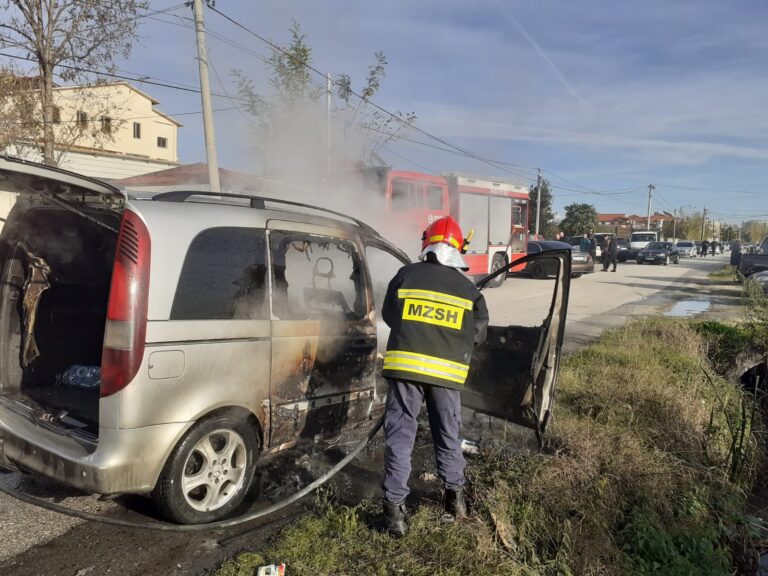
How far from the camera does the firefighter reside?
2.94 meters

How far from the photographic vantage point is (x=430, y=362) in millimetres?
2934

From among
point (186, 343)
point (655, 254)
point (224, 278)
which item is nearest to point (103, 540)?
point (186, 343)

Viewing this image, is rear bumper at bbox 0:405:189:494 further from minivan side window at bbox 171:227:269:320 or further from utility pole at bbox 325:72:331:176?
utility pole at bbox 325:72:331:176

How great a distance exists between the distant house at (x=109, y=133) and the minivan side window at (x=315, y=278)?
28.3 feet

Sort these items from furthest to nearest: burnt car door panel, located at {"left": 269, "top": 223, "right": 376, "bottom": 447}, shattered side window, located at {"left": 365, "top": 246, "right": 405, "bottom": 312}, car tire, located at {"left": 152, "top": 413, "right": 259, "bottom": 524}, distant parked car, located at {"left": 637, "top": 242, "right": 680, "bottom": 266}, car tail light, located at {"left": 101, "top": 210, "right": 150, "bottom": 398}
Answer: distant parked car, located at {"left": 637, "top": 242, "right": 680, "bottom": 266}
shattered side window, located at {"left": 365, "top": 246, "right": 405, "bottom": 312}
burnt car door panel, located at {"left": 269, "top": 223, "right": 376, "bottom": 447}
car tire, located at {"left": 152, "top": 413, "right": 259, "bottom": 524}
car tail light, located at {"left": 101, "top": 210, "right": 150, "bottom": 398}

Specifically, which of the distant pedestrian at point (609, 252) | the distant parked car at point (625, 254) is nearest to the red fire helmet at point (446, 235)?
the distant pedestrian at point (609, 252)

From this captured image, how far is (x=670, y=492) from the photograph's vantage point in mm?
3320

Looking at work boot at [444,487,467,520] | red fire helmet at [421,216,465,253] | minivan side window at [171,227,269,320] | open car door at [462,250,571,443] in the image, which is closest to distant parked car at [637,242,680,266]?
open car door at [462,250,571,443]

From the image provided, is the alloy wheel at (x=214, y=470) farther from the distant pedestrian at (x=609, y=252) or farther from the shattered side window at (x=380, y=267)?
the distant pedestrian at (x=609, y=252)

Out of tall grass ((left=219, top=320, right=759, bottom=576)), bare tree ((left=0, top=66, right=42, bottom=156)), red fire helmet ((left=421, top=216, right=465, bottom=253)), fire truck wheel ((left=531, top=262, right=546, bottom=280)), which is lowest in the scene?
tall grass ((left=219, top=320, right=759, bottom=576))

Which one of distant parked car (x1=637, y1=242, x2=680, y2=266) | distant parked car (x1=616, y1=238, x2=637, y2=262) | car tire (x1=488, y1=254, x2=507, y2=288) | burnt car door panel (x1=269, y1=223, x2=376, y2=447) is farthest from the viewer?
distant parked car (x1=616, y1=238, x2=637, y2=262)

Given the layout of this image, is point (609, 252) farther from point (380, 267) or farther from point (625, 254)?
point (380, 267)

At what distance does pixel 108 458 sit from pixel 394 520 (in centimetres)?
145

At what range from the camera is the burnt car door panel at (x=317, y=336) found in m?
3.29
